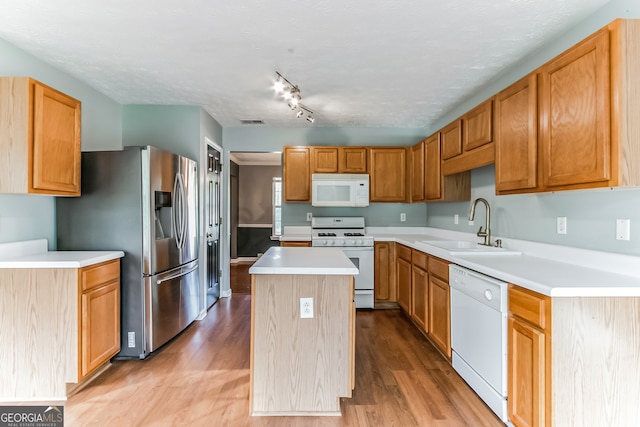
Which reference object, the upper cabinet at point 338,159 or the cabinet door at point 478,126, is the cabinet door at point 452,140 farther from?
the upper cabinet at point 338,159

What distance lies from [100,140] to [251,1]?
7.76 feet

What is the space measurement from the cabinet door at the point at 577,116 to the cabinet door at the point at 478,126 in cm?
57

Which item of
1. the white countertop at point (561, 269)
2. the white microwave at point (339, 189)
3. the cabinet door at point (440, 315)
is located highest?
Answer: the white microwave at point (339, 189)

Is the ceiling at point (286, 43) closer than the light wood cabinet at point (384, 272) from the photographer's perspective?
Yes

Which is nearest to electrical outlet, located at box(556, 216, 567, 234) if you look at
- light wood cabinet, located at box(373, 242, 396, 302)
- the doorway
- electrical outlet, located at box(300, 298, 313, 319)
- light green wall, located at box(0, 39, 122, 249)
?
electrical outlet, located at box(300, 298, 313, 319)

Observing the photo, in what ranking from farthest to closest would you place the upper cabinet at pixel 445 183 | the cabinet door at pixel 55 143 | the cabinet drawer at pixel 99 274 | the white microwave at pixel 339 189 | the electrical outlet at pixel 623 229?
the white microwave at pixel 339 189 → the upper cabinet at pixel 445 183 → the cabinet drawer at pixel 99 274 → the cabinet door at pixel 55 143 → the electrical outlet at pixel 623 229

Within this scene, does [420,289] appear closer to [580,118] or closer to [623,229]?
[623,229]

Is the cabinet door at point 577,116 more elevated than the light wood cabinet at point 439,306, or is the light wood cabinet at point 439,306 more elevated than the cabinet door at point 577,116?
the cabinet door at point 577,116

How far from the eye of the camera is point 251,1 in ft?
5.83

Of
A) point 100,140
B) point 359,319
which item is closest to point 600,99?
point 359,319

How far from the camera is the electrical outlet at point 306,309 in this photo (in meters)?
1.90

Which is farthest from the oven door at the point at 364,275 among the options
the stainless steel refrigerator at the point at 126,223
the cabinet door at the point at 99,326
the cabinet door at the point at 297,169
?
the cabinet door at the point at 99,326

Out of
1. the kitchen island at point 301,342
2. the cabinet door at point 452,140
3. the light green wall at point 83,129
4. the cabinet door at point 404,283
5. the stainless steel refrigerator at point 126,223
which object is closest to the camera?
the kitchen island at point 301,342

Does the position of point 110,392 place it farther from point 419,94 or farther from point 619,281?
point 419,94
